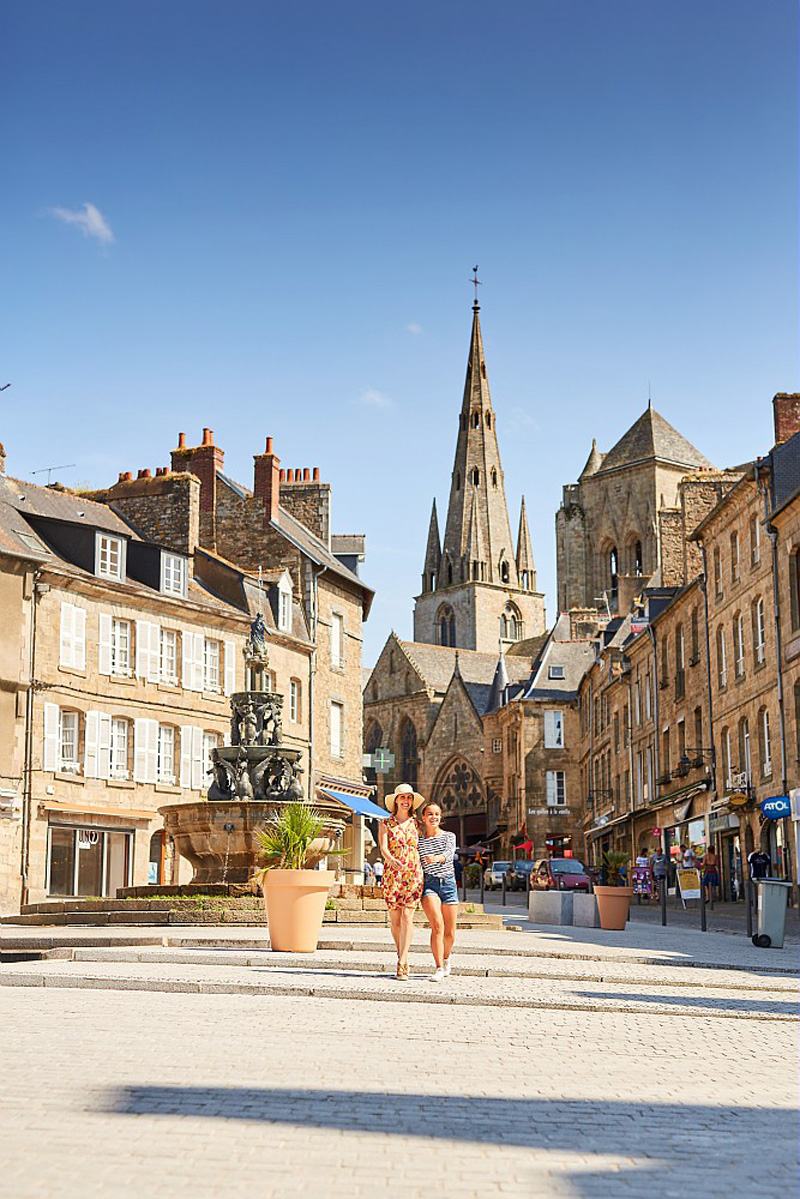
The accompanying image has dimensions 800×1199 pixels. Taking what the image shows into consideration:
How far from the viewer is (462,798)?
275ft

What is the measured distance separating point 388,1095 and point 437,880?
5.58 meters

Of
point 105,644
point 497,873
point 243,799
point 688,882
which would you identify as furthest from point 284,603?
point 497,873

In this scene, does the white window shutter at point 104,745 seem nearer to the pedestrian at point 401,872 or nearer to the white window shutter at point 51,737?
the white window shutter at point 51,737

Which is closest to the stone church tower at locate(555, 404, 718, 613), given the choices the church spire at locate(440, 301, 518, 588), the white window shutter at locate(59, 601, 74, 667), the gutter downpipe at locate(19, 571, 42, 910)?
the church spire at locate(440, 301, 518, 588)

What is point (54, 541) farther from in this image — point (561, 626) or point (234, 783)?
point (561, 626)

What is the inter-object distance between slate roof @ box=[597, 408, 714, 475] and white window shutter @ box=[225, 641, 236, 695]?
58.9m

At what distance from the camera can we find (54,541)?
1318 inches

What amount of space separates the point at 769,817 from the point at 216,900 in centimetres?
1419

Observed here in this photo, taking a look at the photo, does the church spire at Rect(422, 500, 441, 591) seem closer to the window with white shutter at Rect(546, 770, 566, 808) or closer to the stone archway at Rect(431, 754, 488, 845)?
the stone archway at Rect(431, 754, 488, 845)

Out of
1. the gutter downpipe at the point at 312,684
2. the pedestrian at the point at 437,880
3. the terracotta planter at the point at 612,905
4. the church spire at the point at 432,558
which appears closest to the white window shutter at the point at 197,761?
the gutter downpipe at the point at 312,684

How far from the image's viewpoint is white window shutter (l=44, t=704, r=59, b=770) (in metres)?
31.2

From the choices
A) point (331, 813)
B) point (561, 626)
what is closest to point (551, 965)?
point (331, 813)

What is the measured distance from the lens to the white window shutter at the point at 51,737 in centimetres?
3119

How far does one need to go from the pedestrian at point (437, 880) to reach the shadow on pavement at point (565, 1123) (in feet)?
17.9
